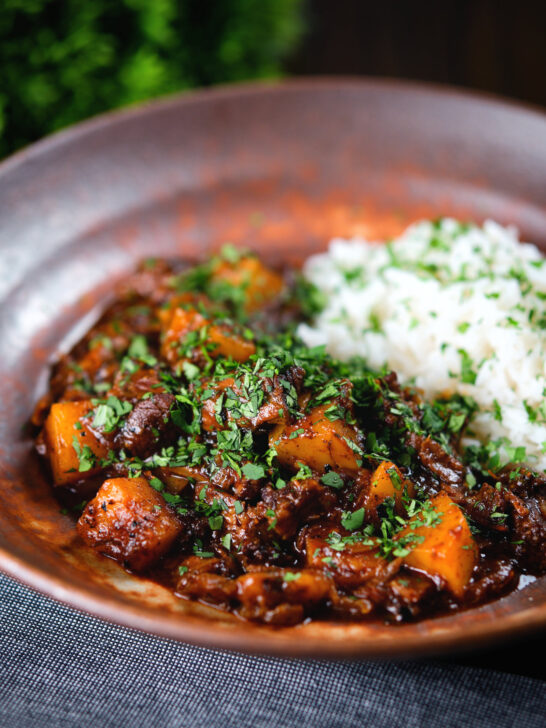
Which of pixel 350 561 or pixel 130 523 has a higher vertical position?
pixel 350 561

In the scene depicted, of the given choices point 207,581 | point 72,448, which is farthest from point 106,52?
point 207,581

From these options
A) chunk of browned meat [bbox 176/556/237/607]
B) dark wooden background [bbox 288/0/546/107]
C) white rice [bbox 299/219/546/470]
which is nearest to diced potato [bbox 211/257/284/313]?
white rice [bbox 299/219/546/470]

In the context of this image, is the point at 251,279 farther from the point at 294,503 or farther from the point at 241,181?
the point at 294,503

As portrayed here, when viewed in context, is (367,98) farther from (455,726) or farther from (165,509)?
(455,726)

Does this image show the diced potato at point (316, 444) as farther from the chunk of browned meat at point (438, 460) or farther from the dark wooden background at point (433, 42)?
the dark wooden background at point (433, 42)

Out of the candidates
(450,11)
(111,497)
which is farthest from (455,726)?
(450,11)

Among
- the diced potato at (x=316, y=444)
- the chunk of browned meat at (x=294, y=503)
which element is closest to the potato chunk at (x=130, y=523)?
the chunk of browned meat at (x=294, y=503)
